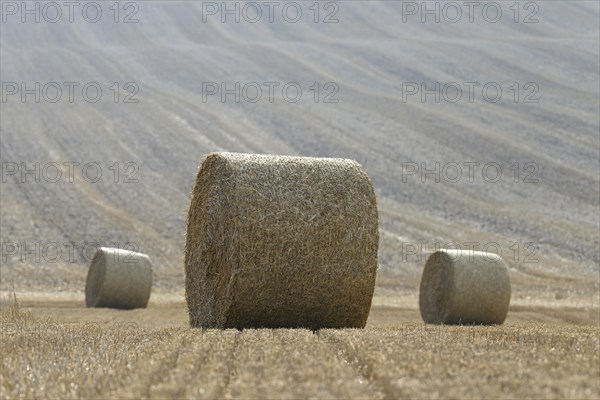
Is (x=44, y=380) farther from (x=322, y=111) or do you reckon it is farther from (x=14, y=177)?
(x=322, y=111)

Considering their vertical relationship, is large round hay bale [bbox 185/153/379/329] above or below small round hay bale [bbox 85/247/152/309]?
above

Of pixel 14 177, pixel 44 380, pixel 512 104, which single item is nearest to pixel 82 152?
pixel 14 177

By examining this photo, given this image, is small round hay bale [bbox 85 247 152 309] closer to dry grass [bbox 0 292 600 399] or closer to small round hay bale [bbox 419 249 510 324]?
small round hay bale [bbox 419 249 510 324]

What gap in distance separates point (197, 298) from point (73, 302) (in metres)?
11.1

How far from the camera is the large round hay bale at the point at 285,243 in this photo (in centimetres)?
969

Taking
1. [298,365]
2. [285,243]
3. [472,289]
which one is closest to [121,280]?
[472,289]

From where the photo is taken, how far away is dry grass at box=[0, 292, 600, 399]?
4969 mm

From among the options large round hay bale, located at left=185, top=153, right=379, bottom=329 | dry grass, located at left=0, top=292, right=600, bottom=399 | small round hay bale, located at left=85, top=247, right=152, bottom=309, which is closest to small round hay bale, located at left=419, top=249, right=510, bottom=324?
large round hay bale, located at left=185, top=153, right=379, bottom=329

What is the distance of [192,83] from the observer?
53094 mm

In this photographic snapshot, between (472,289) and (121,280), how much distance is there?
736 centimetres

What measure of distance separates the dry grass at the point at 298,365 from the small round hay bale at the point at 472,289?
24.6 ft

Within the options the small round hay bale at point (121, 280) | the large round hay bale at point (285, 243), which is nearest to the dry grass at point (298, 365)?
the large round hay bale at point (285, 243)

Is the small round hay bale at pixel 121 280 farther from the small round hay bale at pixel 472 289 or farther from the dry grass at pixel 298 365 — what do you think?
the dry grass at pixel 298 365

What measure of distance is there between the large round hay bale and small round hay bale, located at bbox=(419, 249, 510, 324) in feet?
18.4
